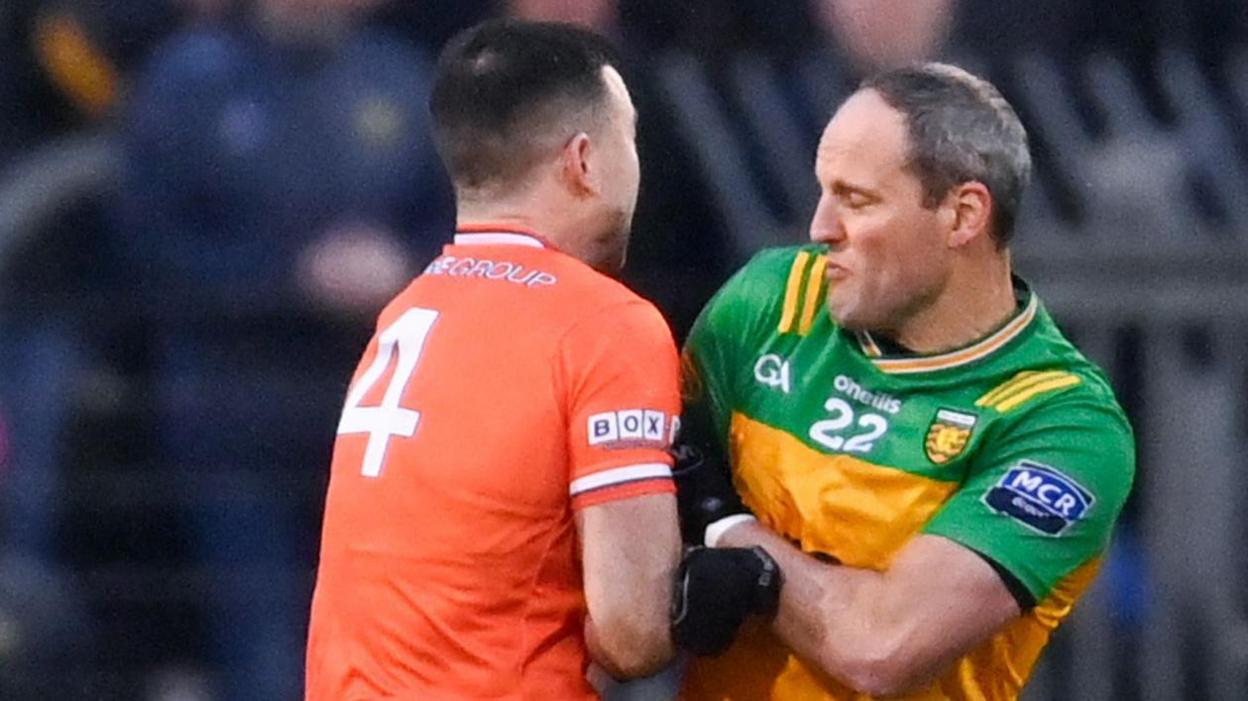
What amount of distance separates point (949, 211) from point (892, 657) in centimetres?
58

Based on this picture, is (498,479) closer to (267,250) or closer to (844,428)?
(844,428)

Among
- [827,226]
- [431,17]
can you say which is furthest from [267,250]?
[827,226]

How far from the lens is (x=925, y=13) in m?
5.55

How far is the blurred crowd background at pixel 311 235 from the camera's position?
5.42 m

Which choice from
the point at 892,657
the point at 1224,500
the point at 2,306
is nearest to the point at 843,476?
the point at 892,657

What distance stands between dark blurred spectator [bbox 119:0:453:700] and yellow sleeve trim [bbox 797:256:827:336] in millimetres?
2258

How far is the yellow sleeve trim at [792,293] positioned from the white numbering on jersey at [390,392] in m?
0.49

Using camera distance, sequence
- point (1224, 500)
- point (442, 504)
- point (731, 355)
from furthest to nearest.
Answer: point (1224, 500) → point (731, 355) → point (442, 504)

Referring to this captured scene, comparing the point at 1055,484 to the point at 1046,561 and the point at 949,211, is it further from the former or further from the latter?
the point at 949,211

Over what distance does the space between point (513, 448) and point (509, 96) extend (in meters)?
0.48

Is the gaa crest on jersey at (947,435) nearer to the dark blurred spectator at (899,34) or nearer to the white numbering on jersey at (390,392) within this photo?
the white numbering on jersey at (390,392)

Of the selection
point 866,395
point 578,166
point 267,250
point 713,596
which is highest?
point 578,166

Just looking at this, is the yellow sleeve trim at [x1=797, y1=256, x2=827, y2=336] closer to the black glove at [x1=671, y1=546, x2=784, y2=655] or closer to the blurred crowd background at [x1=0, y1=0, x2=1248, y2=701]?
the black glove at [x1=671, y1=546, x2=784, y2=655]

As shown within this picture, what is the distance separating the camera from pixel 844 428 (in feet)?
11.2
